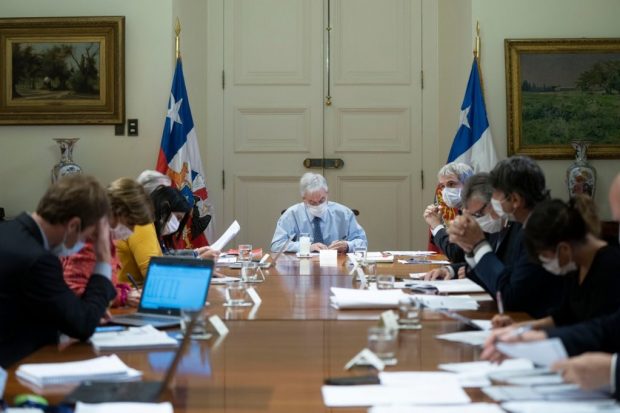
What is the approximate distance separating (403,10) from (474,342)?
6.05 m

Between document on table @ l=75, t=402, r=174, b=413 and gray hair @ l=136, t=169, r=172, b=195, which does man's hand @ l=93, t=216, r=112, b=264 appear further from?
gray hair @ l=136, t=169, r=172, b=195

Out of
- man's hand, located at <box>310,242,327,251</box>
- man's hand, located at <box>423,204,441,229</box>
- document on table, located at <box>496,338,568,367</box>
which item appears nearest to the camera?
document on table, located at <box>496,338,568,367</box>

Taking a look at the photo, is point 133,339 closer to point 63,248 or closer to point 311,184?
point 63,248

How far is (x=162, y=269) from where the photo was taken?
3258 mm

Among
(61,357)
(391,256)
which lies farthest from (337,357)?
(391,256)

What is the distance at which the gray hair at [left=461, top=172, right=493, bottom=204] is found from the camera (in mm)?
4188

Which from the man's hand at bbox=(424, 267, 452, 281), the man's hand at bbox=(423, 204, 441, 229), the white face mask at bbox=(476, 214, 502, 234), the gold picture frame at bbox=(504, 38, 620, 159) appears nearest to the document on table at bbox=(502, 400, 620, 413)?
the white face mask at bbox=(476, 214, 502, 234)

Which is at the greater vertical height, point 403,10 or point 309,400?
point 403,10

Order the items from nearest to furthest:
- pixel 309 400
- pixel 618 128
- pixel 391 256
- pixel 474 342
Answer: pixel 309 400 → pixel 474 342 → pixel 391 256 → pixel 618 128

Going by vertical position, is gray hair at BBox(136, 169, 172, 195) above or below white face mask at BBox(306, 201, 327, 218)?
above

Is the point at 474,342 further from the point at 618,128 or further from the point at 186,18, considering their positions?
the point at 186,18

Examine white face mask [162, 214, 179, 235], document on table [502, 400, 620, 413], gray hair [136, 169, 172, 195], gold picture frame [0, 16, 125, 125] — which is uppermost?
gold picture frame [0, 16, 125, 125]

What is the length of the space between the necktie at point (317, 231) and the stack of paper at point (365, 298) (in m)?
2.90

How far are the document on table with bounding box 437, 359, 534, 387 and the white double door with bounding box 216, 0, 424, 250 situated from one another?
5915 millimetres
